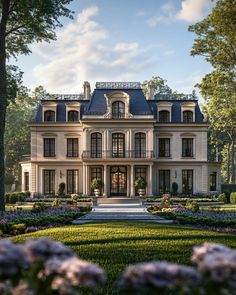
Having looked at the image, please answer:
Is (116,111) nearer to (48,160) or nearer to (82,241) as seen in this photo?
(48,160)

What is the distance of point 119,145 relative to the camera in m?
36.9

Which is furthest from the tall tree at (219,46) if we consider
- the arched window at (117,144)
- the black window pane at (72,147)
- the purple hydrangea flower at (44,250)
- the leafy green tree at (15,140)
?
the leafy green tree at (15,140)

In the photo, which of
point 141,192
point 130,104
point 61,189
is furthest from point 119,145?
point 61,189

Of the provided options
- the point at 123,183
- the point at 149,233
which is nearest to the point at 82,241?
the point at 149,233

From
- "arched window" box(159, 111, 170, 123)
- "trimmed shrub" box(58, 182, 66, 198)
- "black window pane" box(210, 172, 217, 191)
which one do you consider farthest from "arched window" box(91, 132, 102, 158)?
"black window pane" box(210, 172, 217, 191)

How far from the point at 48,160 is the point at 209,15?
65.3 feet

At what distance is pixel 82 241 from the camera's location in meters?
10.2

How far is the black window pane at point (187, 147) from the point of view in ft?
125

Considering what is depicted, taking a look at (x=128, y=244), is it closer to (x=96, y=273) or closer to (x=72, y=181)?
(x=96, y=273)

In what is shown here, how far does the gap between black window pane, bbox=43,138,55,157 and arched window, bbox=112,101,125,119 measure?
6.21 metres

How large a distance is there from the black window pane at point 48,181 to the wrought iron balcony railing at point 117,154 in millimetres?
4010

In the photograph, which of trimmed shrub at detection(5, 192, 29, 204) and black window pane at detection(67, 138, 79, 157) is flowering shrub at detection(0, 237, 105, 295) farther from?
black window pane at detection(67, 138, 79, 157)

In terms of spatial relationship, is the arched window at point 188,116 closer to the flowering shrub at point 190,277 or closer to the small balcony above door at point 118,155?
the small balcony above door at point 118,155

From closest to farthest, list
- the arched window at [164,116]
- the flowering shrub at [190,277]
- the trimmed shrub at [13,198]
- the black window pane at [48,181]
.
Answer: the flowering shrub at [190,277]
the trimmed shrub at [13,198]
the black window pane at [48,181]
the arched window at [164,116]
